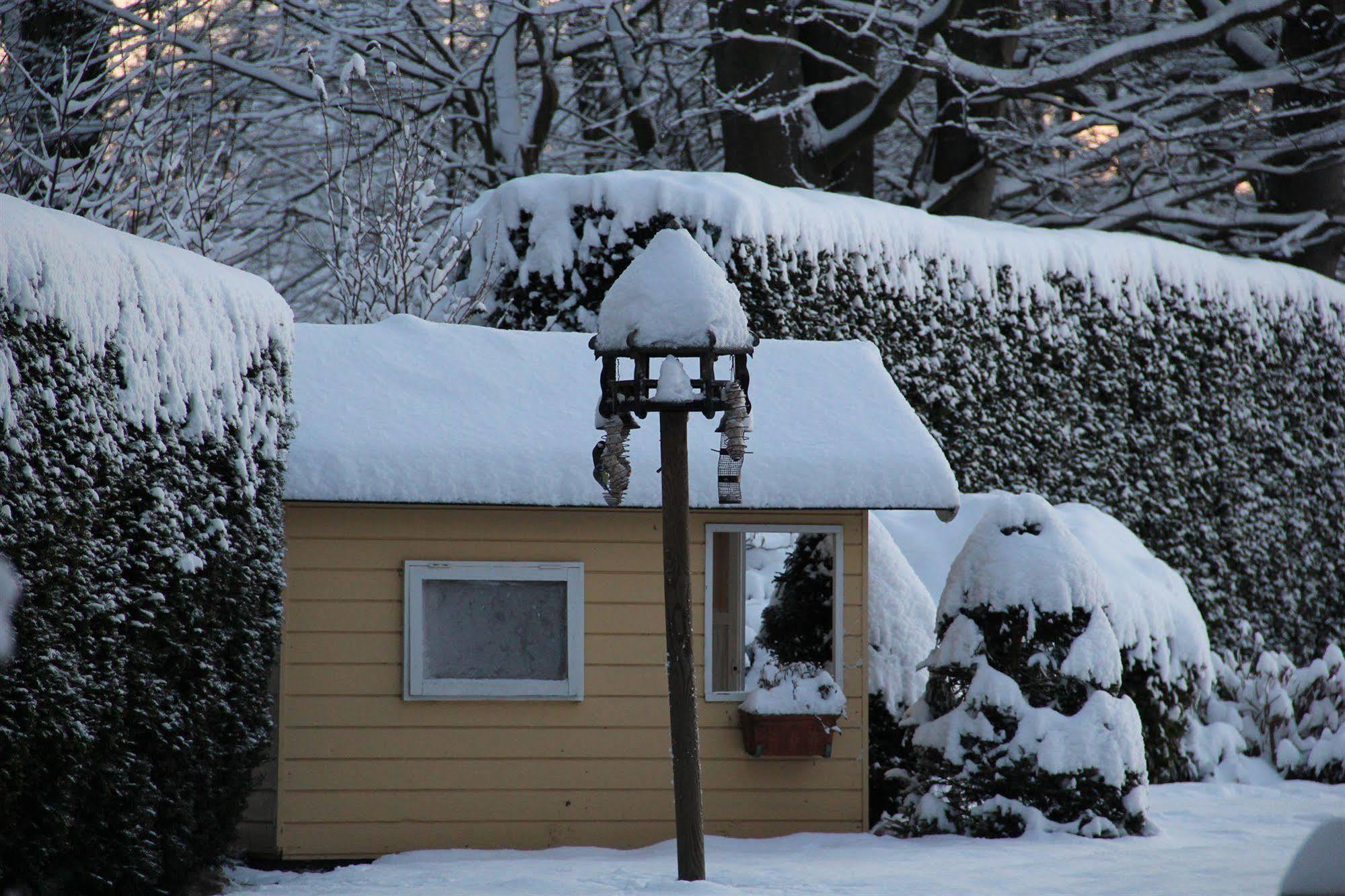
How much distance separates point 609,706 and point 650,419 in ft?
4.92

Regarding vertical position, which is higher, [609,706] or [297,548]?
[297,548]

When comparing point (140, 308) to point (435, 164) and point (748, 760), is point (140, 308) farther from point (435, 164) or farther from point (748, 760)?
point (435, 164)

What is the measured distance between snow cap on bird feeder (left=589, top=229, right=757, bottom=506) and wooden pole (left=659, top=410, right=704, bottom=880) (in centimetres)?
14

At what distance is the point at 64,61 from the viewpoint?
9102 millimetres

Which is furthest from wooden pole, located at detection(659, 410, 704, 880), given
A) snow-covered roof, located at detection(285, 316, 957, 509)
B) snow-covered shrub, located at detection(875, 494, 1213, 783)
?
snow-covered shrub, located at detection(875, 494, 1213, 783)

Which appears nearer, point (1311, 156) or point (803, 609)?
point (803, 609)

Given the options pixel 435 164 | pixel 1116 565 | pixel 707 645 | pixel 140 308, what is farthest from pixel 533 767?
pixel 435 164

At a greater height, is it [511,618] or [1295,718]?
[511,618]

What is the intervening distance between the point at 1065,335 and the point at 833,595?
15.2ft

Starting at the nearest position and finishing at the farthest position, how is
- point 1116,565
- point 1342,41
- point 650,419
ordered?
point 650,419, point 1116,565, point 1342,41

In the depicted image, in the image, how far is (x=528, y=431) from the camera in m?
6.64

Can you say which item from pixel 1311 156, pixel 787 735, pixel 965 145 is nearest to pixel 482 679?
pixel 787 735

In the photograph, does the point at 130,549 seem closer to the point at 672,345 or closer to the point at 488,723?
the point at 672,345

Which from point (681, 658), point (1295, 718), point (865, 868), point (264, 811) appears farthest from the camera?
point (1295, 718)
